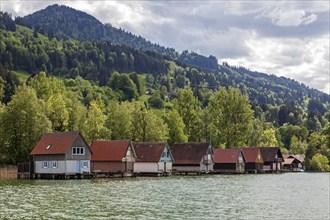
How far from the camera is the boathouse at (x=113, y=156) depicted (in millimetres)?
87812

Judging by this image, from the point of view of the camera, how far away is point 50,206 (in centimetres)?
3350

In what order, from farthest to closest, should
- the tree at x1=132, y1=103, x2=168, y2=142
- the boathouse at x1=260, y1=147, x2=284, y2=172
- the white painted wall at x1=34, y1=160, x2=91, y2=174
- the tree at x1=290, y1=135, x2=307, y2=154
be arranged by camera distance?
the tree at x1=290, y1=135, x2=307, y2=154 → the boathouse at x1=260, y1=147, x2=284, y2=172 → the tree at x1=132, y1=103, x2=168, y2=142 → the white painted wall at x1=34, y1=160, x2=91, y2=174

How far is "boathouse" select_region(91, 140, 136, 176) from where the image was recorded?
87.8 m

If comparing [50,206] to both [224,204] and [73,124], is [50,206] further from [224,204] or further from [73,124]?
[73,124]

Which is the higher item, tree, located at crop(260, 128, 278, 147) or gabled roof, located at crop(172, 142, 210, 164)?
tree, located at crop(260, 128, 278, 147)

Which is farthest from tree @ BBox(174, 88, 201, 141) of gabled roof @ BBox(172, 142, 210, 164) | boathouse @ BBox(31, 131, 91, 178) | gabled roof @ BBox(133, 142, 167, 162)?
boathouse @ BBox(31, 131, 91, 178)

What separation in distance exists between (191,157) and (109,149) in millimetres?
23063

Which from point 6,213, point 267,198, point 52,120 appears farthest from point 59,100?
point 6,213

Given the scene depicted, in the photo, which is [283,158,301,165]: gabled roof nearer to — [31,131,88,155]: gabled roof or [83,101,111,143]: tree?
[83,101,111,143]: tree

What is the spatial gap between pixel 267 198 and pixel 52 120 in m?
57.0

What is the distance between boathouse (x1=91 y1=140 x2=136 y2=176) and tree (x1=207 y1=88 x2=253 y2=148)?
3475cm

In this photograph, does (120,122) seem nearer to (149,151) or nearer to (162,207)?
→ (149,151)

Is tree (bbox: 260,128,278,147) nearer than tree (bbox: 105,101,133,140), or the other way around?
tree (bbox: 105,101,133,140)

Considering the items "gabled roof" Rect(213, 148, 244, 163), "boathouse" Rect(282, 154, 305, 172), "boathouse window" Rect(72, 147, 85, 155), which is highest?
"boathouse window" Rect(72, 147, 85, 155)
